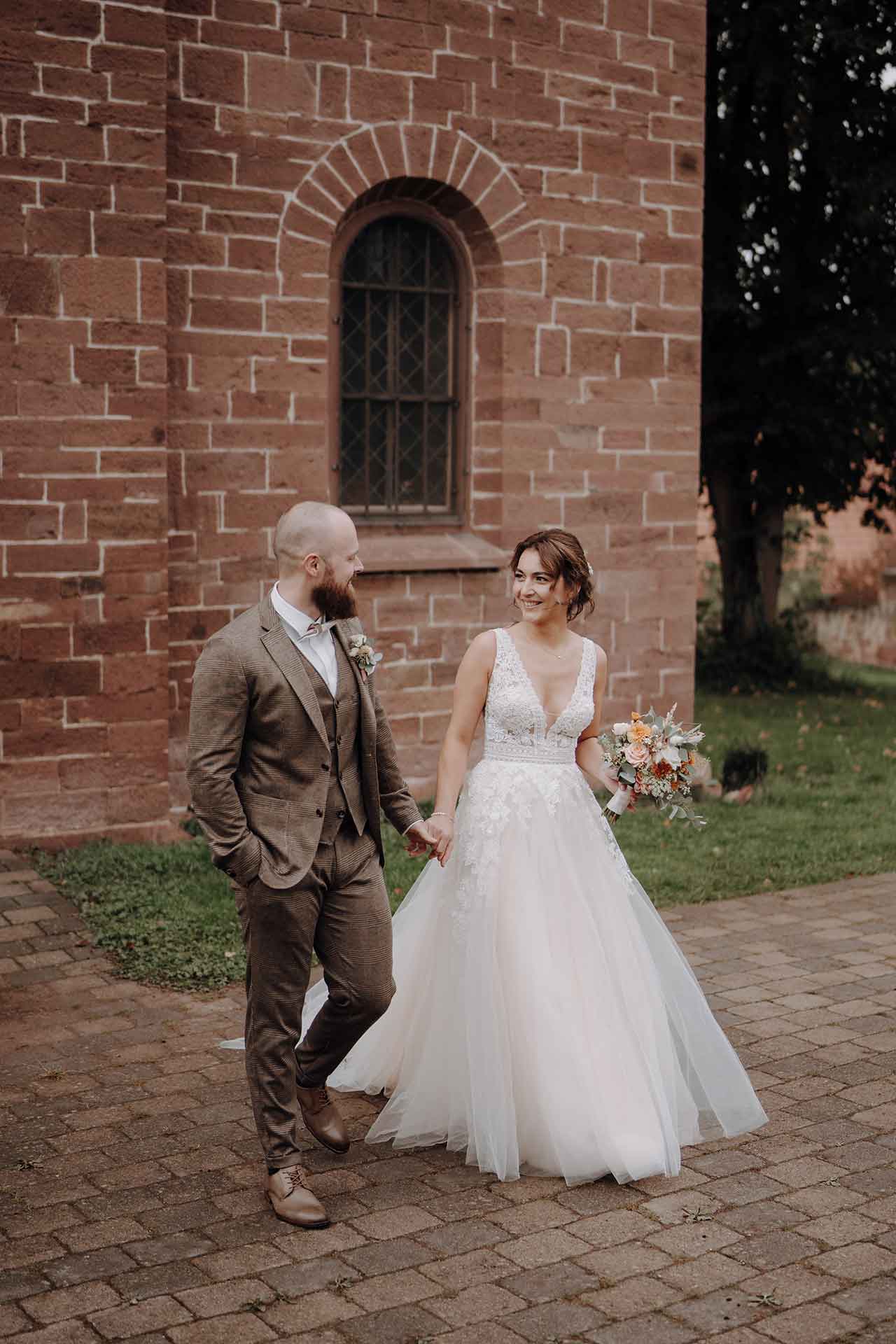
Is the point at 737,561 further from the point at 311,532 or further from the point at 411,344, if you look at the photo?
the point at 311,532

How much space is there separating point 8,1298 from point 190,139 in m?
7.24

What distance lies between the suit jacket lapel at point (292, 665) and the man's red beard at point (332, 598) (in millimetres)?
133

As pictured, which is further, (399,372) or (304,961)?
(399,372)

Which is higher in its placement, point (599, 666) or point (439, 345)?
point (439, 345)

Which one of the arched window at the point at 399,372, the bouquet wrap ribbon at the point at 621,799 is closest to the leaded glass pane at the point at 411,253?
the arched window at the point at 399,372

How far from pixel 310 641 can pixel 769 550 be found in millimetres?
14793

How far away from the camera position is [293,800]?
448 cm

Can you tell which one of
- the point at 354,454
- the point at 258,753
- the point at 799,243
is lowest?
the point at 258,753

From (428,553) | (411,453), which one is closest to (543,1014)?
(428,553)

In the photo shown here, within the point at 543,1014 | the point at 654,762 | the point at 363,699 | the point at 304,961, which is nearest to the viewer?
the point at 304,961

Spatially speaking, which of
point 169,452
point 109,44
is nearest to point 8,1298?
point 169,452

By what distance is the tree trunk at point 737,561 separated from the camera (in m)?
18.4

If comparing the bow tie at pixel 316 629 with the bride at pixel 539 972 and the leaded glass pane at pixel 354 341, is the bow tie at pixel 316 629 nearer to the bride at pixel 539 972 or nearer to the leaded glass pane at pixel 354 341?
the bride at pixel 539 972

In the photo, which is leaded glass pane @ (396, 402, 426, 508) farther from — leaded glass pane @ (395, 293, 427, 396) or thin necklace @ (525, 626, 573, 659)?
thin necklace @ (525, 626, 573, 659)
